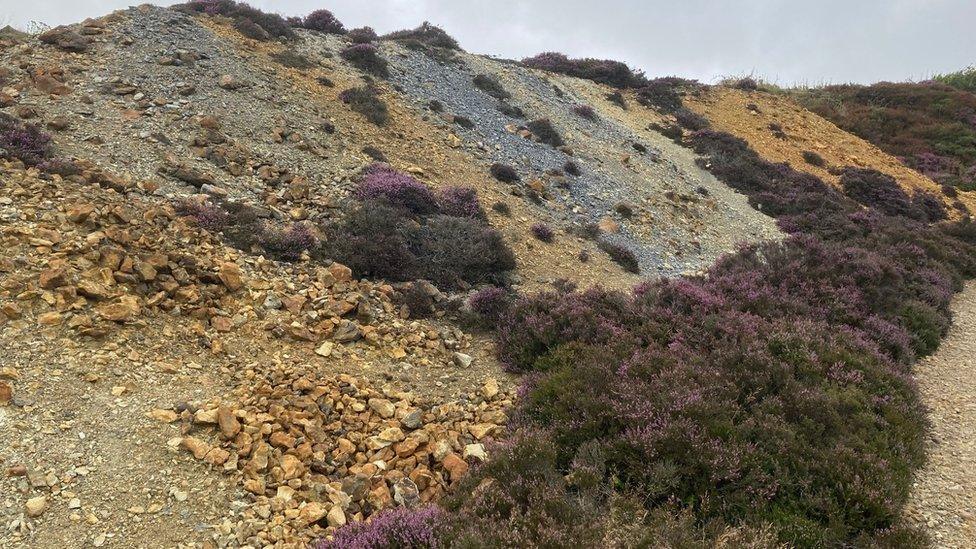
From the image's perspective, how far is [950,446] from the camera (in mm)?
8031

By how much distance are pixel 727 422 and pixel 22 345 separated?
9320 mm

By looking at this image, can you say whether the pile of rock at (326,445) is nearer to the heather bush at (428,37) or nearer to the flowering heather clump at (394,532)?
the flowering heather clump at (394,532)

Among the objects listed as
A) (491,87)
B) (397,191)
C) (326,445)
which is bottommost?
(326,445)

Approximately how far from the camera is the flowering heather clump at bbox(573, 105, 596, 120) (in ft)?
90.3

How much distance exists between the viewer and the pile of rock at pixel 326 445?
589 cm

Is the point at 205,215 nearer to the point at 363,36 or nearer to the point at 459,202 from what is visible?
the point at 459,202

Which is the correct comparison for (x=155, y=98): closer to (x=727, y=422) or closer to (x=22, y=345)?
(x=22, y=345)

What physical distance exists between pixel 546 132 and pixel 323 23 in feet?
43.0

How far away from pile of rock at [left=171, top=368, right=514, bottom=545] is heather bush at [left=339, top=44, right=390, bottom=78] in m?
18.8

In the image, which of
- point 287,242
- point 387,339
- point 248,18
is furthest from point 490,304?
point 248,18

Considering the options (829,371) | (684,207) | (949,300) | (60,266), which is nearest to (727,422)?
(829,371)

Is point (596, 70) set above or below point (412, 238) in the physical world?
above

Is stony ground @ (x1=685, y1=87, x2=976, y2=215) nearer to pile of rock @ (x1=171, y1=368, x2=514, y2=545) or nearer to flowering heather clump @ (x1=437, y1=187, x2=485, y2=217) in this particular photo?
flowering heather clump @ (x1=437, y1=187, x2=485, y2=217)

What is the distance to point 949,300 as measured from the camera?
1424cm
